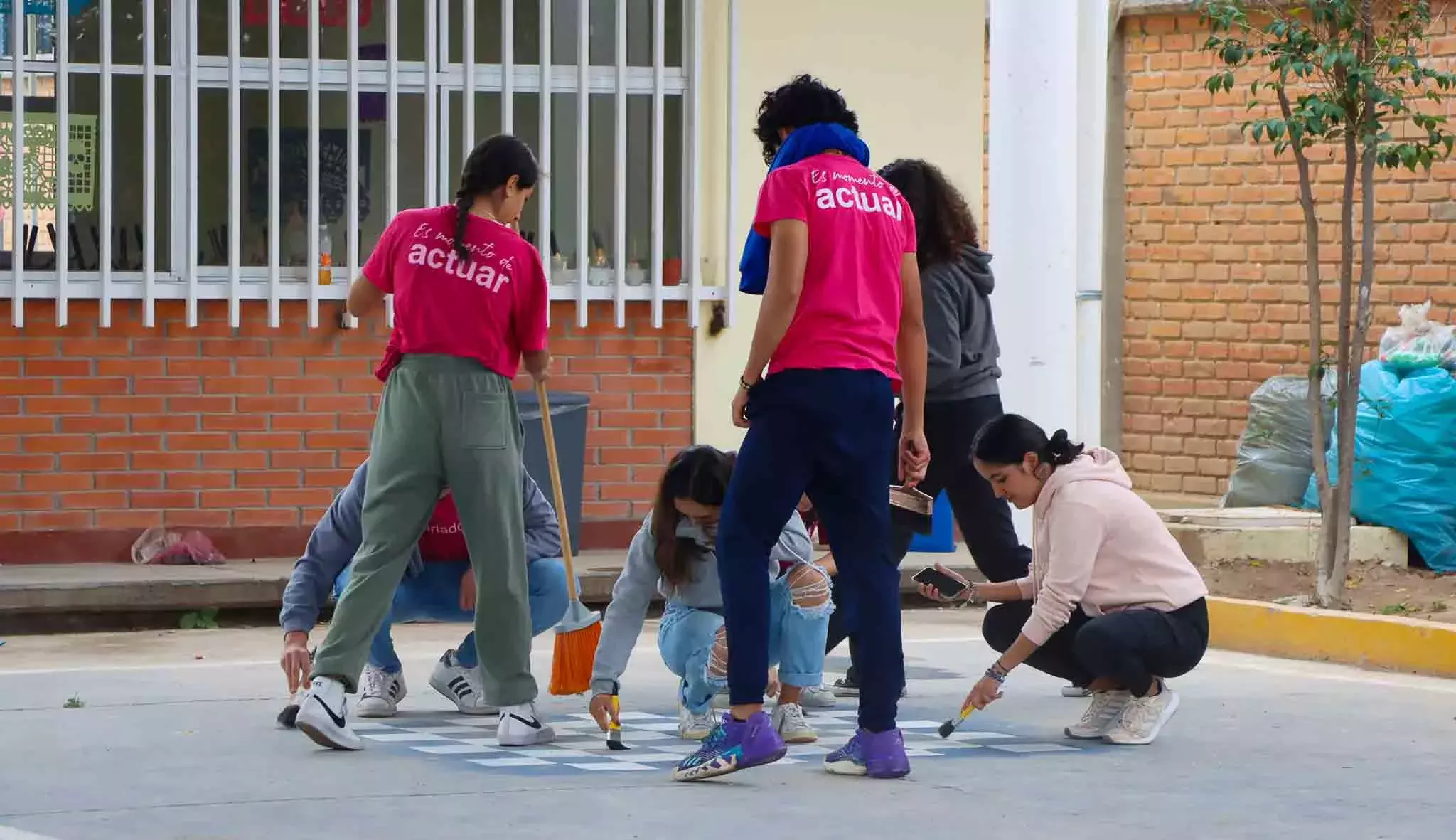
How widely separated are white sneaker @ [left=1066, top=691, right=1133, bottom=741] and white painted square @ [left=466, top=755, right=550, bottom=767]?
156 centimetres

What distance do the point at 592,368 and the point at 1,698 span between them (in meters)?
3.93

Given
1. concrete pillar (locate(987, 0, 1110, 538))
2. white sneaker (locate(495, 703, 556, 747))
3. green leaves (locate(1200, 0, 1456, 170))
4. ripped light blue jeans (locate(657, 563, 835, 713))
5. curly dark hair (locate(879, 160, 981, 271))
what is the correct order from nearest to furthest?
white sneaker (locate(495, 703, 556, 747)) → ripped light blue jeans (locate(657, 563, 835, 713)) → curly dark hair (locate(879, 160, 981, 271)) → green leaves (locate(1200, 0, 1456, 170)) → concrete pillar (locate(987, 0, 1110, 538))

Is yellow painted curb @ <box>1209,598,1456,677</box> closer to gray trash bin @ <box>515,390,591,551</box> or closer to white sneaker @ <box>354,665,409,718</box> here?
gray trash bin @ <box>515,390,591,551</box>

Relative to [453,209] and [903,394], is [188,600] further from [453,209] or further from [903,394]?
[903,394]

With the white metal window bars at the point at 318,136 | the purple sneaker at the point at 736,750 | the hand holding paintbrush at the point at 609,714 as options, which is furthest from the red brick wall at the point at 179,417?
the purple sneaker at the point at 736,750

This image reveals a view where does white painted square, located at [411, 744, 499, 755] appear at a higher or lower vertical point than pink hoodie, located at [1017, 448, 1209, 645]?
lower

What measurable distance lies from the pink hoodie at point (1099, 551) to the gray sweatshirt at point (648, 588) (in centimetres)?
71

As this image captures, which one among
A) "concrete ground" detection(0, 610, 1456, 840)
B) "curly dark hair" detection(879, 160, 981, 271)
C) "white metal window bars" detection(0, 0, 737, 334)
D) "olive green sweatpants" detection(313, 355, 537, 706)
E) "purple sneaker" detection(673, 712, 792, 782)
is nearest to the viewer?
"concrete ground" detection(0, 610, 1456, 840)

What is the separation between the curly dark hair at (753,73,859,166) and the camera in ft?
19.8

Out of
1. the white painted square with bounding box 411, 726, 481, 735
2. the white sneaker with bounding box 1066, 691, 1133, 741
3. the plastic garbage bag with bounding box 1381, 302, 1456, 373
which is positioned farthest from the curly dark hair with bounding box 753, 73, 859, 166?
the plastic garbage bag with bounding box 1381, 302, 1456, 373

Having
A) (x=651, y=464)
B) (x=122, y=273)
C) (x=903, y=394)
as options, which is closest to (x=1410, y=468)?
(x=651, y=464)

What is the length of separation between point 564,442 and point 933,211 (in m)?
3.30

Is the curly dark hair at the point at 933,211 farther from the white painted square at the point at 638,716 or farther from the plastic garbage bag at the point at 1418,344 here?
the plastic garbage bag at the point at 1418,344

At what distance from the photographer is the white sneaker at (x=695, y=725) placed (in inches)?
258
